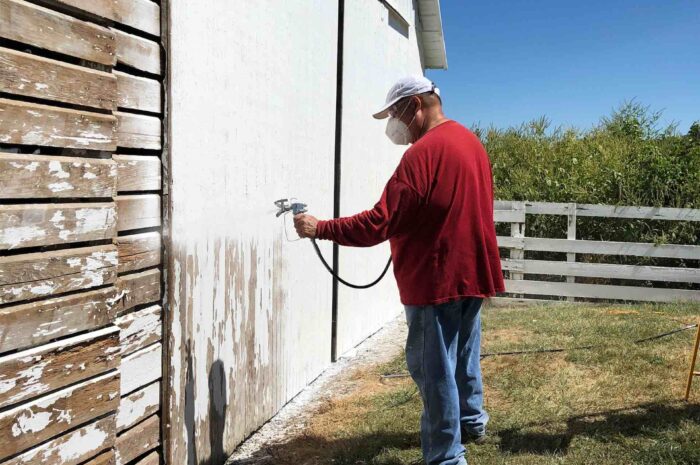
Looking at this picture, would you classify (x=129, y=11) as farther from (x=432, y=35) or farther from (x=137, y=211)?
(x=432, y=35)

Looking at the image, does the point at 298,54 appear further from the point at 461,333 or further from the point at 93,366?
the point at 93,366

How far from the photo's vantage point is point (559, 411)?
4.15 meters

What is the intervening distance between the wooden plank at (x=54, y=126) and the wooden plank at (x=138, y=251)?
42 centimetres

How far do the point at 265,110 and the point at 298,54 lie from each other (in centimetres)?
74

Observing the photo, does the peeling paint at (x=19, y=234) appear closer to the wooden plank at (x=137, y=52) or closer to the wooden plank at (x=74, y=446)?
the wooden plank at (x=74, y=446)

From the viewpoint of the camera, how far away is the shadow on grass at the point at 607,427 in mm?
3623

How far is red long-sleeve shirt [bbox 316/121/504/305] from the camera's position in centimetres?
294

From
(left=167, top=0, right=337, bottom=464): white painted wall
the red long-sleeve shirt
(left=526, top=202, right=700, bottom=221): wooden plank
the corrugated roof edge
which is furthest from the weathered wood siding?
(left=526, top=202, right=700, bottom=221): wooden plank

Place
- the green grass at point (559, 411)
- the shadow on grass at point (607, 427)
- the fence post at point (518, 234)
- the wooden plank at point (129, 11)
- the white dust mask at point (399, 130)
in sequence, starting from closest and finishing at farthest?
the wooden plank at point (129, 11) < the white dust mask at point (399, 130) < the green grass at point (559, 411) < the shadow on grass at point (607, 427) < the fence post at point (518, 234)

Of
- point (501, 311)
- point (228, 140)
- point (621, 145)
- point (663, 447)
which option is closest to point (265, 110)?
point (228, 140)

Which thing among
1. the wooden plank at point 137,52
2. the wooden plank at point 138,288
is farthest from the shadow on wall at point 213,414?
the wooden plank at point 137,52

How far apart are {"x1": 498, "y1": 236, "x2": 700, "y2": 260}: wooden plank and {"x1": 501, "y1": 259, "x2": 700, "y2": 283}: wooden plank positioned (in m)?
0.19

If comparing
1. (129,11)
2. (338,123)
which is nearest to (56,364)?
(129,11)

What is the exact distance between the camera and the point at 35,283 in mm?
1984
